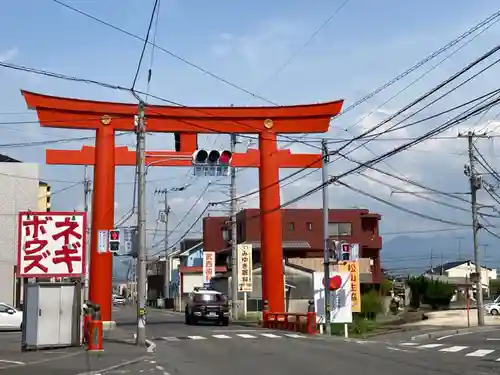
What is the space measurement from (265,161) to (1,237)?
1622 cm

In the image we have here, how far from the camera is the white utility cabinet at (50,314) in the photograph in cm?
2100

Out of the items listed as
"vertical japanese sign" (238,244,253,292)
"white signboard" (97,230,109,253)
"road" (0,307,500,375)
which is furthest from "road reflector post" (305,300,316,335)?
"vertical japanese sign" (238,244,253,292)

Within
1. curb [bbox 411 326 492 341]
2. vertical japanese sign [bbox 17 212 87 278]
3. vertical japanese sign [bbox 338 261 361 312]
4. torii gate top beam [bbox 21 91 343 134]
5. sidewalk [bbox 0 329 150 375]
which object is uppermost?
torii gate top beam [bbox 21 91 343 134]

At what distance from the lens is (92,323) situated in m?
20.8

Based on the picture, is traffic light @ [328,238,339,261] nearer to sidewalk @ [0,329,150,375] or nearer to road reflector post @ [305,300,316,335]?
road reflector post @ [305,300,316,335]

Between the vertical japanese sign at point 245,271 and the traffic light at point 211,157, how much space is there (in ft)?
62.1

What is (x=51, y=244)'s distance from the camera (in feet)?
69.8

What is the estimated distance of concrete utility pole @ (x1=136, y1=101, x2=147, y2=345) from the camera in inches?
933

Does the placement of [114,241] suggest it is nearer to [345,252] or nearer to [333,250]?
[333,250]

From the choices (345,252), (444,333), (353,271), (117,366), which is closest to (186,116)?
(345,252)

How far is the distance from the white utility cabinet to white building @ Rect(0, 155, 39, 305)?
19.9m

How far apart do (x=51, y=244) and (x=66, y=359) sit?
4.12 metres

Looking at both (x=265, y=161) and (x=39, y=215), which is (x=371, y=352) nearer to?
(x=39, y=215)

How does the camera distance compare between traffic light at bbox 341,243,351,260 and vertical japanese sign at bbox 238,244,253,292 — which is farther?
vertical japanese sign at bbox 238,244,253,292
